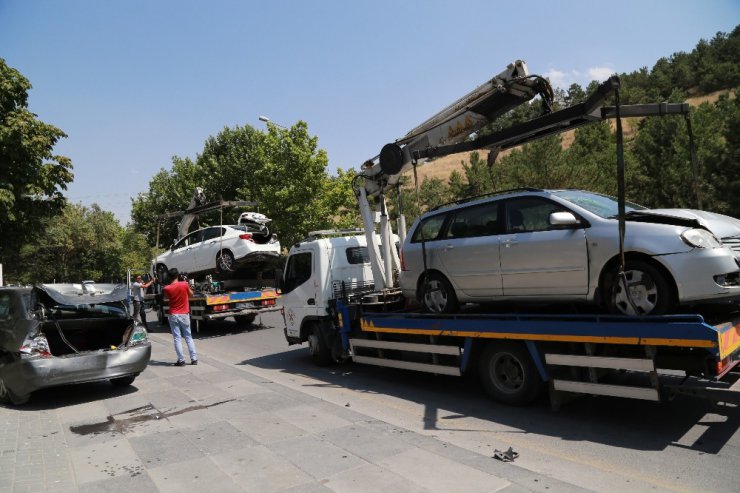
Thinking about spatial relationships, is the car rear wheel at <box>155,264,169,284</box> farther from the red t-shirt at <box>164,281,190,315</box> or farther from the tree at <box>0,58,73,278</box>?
the red t-shirt at <box>164,281,190,315</box>

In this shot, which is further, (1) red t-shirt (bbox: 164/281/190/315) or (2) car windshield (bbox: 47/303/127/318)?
(1) red t-shirt (bbox: 164/281/190/315)

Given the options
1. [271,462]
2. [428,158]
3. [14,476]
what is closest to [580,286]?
[428,158]

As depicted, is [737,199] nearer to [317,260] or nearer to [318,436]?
[317,260]

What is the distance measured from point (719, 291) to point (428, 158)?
3988mm

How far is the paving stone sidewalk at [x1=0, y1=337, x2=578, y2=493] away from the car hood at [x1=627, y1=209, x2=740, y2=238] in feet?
8.93

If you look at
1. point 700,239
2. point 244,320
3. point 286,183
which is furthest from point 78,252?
point 700,239

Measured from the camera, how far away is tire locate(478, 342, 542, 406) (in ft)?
18.8

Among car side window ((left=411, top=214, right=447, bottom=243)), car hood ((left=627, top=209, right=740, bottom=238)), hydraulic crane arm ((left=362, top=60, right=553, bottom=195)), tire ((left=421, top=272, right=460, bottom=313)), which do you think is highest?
hydraulic crane arm ((left=362, top=60, right=553, bottom=195))

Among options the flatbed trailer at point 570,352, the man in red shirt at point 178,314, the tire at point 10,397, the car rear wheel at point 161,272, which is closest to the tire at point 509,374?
the flatbed trailer at point 570,352

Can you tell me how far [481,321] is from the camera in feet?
19.6

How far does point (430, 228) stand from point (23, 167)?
45.1 feet

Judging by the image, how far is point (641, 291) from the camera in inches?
196

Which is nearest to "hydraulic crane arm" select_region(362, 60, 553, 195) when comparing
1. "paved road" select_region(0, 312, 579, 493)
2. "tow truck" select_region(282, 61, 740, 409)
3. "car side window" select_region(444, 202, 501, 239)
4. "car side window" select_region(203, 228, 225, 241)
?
"tow truck" select_region(282, 61, 740, 409)

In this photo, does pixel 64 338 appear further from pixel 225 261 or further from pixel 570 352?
pixel 225 261
